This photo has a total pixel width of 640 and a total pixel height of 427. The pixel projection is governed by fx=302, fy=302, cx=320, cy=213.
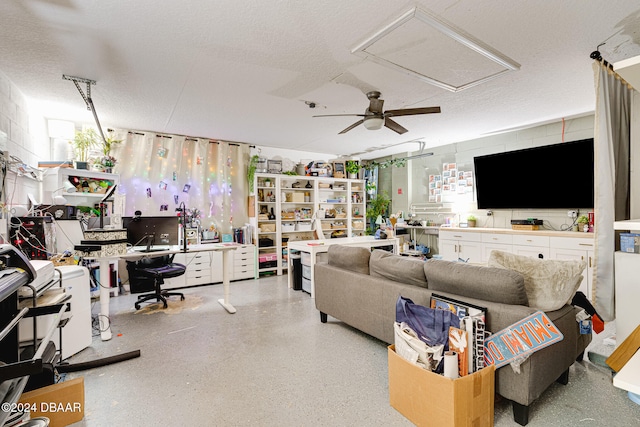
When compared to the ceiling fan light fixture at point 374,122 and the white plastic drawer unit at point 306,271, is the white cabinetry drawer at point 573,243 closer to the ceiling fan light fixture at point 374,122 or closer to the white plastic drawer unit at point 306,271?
the ceiling fan light fixture at point 374,122

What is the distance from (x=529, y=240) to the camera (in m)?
4.48

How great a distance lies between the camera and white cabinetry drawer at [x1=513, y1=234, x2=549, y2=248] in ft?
14.2

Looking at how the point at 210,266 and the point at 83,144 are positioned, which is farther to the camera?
the point at 210,266

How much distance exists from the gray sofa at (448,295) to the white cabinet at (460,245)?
297 centimetres

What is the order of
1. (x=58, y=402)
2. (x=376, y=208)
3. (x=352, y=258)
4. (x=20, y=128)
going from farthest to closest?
(x=376, y=208)
(x=20, y=128)
(x=352, y=258)
(x=58, y=402)

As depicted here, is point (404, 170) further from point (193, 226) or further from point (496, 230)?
point (193, 226)

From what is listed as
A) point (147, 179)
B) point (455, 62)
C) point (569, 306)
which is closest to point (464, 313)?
point (569, 306)

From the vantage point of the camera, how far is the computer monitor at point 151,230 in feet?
11.4

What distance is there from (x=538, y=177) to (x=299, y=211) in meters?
4.07

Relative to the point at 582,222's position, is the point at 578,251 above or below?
below

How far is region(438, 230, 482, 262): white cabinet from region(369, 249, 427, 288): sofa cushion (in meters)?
2.98

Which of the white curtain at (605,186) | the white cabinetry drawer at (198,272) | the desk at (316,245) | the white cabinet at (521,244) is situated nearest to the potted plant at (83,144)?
the white cabinetry drawer at (198,272)

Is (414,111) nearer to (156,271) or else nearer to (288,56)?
(288,56)

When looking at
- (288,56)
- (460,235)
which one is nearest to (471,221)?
(460,235)
